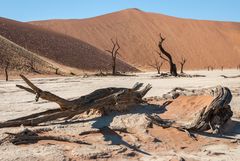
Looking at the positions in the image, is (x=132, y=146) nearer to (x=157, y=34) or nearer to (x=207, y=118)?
(x=207, y=118)

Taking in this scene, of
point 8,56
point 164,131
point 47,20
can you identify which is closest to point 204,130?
point 164,131

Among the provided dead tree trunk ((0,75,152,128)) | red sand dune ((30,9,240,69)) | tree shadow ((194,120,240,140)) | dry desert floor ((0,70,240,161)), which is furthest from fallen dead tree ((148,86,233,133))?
red sand dune ((30,9,240,69))

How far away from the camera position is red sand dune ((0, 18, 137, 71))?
5759 cm

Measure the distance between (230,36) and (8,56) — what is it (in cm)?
7349

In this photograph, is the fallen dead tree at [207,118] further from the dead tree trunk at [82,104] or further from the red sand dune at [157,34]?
A: the red sand dune at [157,34]

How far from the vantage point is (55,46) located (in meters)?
62.2

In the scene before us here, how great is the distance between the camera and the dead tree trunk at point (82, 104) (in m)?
9.40

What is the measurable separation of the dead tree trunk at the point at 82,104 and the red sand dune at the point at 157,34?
71.6 m

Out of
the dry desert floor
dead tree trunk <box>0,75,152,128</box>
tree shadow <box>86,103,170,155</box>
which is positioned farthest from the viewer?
dead tree trunk <box>0,75,152,128</box>

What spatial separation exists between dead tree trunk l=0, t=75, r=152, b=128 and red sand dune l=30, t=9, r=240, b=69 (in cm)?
7162

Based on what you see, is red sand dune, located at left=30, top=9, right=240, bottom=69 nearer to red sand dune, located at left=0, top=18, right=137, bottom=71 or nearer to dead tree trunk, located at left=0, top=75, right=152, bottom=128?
red sand dune, located at left=0, top=18, right=137, bottom=71

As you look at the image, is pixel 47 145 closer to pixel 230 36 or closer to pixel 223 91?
pixel 223 91

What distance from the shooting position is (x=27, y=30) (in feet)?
212

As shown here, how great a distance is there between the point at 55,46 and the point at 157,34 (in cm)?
4447
